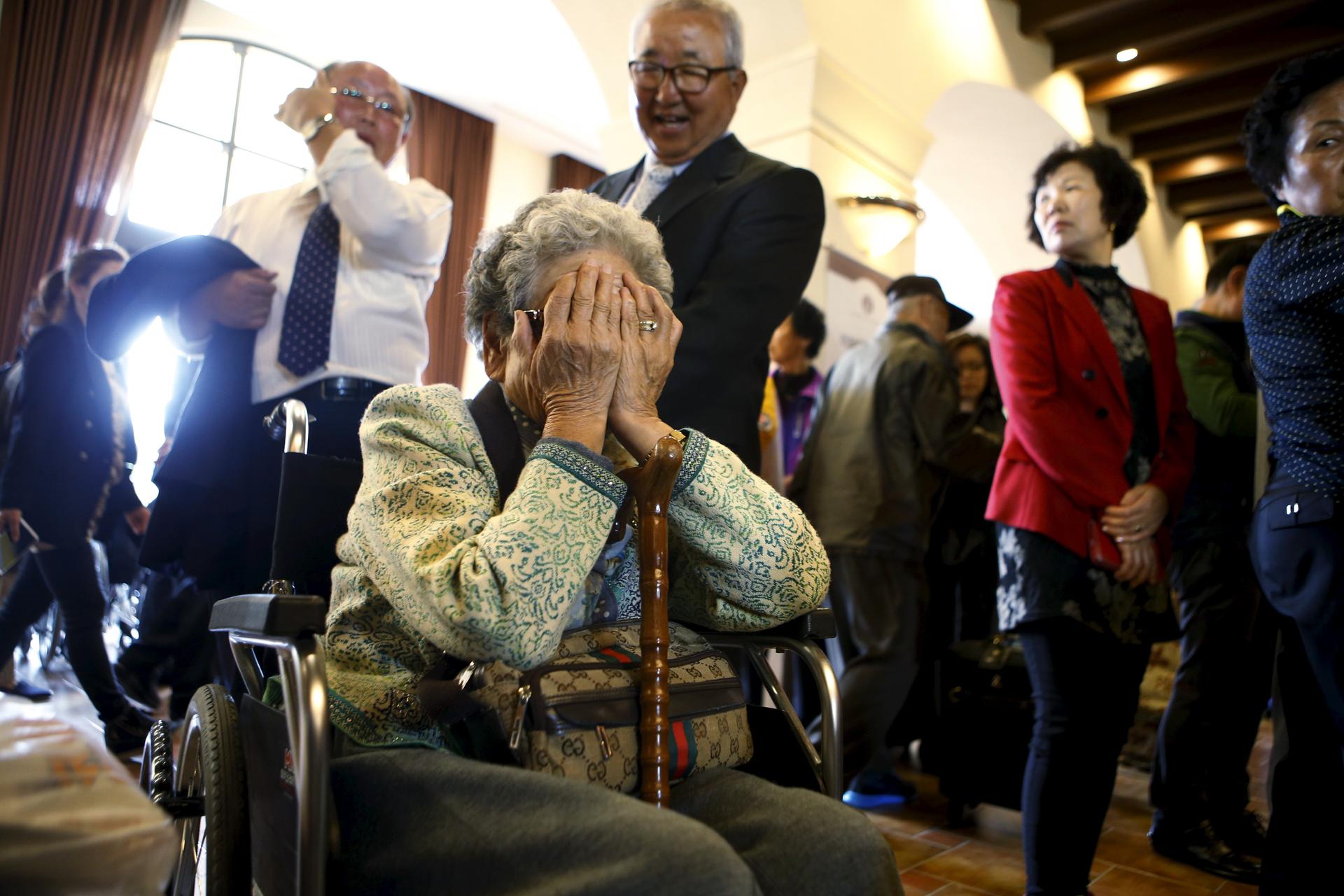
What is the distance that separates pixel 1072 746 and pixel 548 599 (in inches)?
46.1

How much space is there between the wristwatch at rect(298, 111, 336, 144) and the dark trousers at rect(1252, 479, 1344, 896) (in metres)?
1.95

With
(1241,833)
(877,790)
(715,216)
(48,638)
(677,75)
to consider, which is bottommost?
(48,638)

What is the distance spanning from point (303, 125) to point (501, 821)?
5.80 feet

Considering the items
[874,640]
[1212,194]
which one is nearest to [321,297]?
[874,640]

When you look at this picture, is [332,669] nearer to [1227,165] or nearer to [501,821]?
[501,821]

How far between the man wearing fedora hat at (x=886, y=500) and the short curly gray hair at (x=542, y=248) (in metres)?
1.62

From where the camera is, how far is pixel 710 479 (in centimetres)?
108

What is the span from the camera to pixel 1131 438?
185cm

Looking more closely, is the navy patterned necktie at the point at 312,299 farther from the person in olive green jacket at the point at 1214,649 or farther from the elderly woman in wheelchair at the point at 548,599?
the person in olive green jacket at the point at 1214,649

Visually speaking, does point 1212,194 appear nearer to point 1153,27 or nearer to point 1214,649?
point 1153,27

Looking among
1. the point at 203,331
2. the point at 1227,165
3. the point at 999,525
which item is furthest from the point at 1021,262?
the point at 203,331

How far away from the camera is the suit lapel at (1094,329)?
181 centimetres

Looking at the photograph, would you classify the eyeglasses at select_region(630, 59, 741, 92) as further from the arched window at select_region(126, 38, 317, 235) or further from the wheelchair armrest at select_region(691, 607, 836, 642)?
the arched window at select_region(126, 38, 317, 235)

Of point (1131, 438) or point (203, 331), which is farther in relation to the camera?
point (203, 331)
